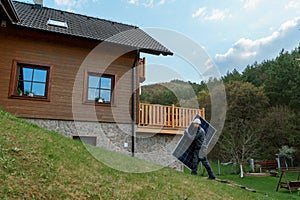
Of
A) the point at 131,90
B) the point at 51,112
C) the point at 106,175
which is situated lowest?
the point at 106,175

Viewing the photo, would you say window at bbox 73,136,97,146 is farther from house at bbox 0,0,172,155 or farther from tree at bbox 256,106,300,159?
tree at bbox 256,106,300,159

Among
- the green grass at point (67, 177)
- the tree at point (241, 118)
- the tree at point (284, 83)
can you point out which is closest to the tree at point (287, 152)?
the tree at point (241, 118)

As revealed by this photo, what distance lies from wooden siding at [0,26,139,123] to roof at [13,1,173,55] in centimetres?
33

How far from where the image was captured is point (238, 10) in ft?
43.3

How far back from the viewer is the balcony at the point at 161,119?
34.8 ft

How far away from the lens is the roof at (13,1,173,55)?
32.4ft

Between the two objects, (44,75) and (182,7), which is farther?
(182,7)

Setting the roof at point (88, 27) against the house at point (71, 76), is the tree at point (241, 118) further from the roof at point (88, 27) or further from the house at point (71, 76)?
the house at point (71, 76)

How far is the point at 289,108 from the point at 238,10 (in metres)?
15.4

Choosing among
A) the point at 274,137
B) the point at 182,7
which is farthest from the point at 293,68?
the point at 182,7

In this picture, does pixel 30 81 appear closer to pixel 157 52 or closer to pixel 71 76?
pixel 71 76

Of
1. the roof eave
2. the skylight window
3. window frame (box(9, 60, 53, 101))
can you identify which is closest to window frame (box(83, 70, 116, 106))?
window frame (box(9, 60, 53, 101))

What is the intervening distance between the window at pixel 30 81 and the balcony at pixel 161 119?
3.76 metres

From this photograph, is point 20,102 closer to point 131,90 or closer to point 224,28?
point 131,90
